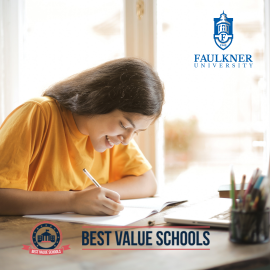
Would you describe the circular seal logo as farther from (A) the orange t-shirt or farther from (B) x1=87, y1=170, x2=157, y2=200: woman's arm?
(B) x1=87, y1=170, x2=157, y2=200: woman's arm

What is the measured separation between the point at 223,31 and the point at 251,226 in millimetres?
1389

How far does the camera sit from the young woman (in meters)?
0.95

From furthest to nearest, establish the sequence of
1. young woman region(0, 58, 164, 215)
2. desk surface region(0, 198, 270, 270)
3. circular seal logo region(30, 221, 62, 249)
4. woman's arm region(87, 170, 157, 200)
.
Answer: woman's arm region(87, 170, 157, 200), young woman region(0, 58, 164, 215), circular seal logo region(30, 221, 62, 249), desk surface region(0, 198, 270, 270)

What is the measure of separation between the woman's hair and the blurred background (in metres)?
0.55

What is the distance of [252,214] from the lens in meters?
0.60

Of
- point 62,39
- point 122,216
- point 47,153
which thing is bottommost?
point 122,216

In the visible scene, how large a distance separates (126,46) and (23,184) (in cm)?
101

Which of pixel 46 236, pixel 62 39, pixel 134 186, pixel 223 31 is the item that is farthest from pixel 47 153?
pixel 223 31

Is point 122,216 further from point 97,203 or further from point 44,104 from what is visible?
point 44,104

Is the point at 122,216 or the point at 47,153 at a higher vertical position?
the point at 47,153

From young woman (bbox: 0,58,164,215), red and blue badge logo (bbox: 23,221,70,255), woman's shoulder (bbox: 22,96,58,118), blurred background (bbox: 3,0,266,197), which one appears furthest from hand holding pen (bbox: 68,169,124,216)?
blurred background (bbox: 3,0,266,197)

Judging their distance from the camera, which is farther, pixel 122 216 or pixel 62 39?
pixel 62 39

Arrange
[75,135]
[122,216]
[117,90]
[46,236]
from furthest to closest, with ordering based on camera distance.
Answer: [75,135]
[117,90]
[122,216]
[46,236]

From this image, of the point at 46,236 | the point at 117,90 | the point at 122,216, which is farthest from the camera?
the point at 117,90
